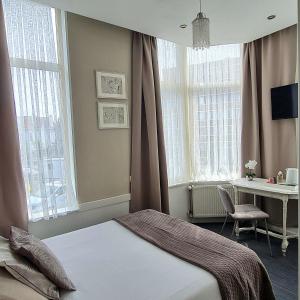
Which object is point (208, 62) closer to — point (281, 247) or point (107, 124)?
point (107, 124)

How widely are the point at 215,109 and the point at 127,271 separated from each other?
2796 mm

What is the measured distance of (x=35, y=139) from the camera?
8.10ft

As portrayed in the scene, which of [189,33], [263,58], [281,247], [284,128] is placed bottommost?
[281,247]

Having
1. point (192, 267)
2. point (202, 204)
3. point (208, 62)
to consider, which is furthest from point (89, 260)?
point (208, 62)

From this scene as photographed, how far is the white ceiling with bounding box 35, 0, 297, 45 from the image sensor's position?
93.7 inches

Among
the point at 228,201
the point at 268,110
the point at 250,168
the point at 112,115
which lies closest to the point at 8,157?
the point at 112,115

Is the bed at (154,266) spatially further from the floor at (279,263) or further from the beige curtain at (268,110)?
the beige curtain at (268,110)

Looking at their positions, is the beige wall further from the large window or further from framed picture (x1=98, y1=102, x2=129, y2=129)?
the large window

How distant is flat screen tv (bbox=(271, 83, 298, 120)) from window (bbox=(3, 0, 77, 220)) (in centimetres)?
268

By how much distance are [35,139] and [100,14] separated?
1466mm

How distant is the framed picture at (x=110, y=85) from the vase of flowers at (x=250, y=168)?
192 cm

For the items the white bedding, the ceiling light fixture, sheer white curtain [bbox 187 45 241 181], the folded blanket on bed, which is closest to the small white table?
sheer white curtain [bbox 187 45 241 181]

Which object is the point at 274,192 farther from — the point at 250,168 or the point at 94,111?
the point at 94,111

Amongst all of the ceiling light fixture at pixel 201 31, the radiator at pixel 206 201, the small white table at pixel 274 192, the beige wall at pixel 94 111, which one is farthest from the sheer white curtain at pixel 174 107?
the ceiling light fixture at pixel 201 31
